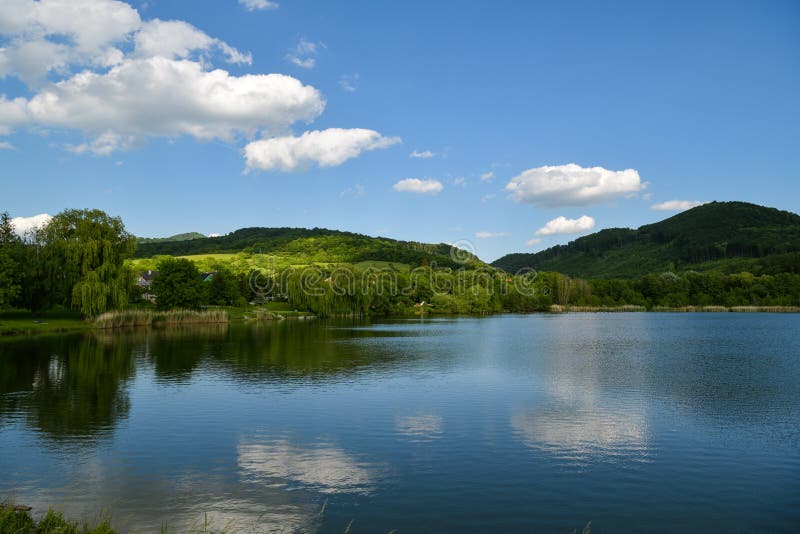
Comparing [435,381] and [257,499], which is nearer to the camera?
[257,499]

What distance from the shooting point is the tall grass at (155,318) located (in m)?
66.4

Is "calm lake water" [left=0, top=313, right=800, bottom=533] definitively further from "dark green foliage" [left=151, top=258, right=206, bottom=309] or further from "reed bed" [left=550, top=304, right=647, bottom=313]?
"reed bed" [left=550, top=304, right=647, bottom=313]

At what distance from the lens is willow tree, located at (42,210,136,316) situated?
63.8m

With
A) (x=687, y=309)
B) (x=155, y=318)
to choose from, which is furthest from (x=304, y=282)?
(x=687, y=309)

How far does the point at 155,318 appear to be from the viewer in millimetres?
76625

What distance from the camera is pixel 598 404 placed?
24750 mm

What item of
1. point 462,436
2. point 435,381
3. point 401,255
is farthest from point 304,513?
point 401,255

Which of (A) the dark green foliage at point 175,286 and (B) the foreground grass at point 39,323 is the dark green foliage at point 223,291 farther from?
(B) the foreground grass at point 39,323

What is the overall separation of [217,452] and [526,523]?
1066 cm

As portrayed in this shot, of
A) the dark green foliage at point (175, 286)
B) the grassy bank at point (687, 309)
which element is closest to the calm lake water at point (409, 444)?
the dark green foliage at point (175, 286)

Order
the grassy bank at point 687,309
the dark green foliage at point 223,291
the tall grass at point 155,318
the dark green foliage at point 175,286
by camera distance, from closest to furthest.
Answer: the tall grass at point 155,318
the dark green foliage at point 175,286
the dark green foliage at point 223,291
the grassy bank at point 687,309

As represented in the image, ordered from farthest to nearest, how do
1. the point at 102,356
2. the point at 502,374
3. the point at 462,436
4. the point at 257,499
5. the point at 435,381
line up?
the point at 102,356 → the point at 502,374 → the point at 435,381 → the point at 462,436 → the point at 257,499

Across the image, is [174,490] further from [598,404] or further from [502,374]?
[502,374]

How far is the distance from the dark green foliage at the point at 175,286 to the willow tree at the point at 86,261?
13910mm
